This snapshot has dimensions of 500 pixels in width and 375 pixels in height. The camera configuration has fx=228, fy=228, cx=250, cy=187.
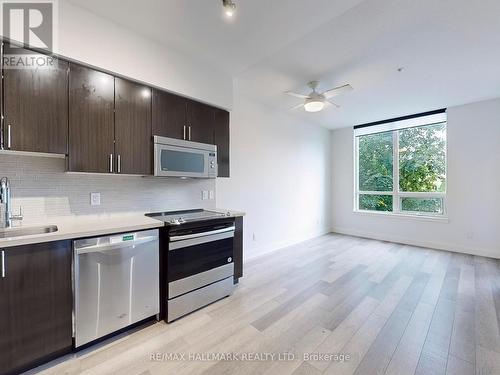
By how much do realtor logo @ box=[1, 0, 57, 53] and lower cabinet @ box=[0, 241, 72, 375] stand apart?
4.96 ft

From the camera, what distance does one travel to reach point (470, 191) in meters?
4.28

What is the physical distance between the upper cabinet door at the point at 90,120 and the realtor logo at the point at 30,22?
0.23 m

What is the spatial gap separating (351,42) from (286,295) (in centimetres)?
288

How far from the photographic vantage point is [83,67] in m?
1.98

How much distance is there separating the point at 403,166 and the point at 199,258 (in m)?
5.00

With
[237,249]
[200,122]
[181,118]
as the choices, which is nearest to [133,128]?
[181,118]

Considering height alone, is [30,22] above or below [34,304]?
above

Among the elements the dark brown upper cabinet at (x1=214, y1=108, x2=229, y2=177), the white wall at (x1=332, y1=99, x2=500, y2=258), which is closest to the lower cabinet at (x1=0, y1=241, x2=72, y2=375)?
the dark brown upper cabinet at (x1=214, y1=108, x2=229, y2=177)

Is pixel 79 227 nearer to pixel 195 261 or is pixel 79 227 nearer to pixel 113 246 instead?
pixel 113 246

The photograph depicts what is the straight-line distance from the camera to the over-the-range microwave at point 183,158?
2412mm

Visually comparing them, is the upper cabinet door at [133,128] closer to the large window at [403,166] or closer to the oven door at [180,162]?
the oven door at [180,162]

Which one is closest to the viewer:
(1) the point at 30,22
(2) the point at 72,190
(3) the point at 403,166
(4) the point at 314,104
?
(1) the point at 30,22

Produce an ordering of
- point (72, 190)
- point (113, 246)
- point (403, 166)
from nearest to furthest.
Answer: point (113, 246)
point (72, 190)
point (403, 166)

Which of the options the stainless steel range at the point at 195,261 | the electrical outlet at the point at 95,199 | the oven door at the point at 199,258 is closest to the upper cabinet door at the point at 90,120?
the electrical outlet at the point at 95,199
